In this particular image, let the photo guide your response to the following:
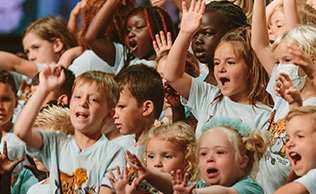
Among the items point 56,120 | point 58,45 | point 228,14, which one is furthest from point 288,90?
point 58,45

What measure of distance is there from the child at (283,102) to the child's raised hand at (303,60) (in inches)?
3.1

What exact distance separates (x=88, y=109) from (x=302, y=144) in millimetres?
1214

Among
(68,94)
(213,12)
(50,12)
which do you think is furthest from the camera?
(50,12)

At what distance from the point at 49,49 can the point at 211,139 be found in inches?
104

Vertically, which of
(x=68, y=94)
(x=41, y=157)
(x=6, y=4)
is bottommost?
(x=41, y=157)

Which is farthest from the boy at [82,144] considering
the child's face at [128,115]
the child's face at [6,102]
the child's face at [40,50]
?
the child's face at [40,50]

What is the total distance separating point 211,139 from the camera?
222 cm

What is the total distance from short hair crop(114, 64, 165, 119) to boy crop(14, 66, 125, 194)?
25cm

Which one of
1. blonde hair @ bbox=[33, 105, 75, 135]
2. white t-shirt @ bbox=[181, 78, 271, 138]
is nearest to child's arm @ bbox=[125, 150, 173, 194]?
white t-shirt @ bbox=[181, 78, 271, 138]

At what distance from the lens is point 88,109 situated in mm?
2729

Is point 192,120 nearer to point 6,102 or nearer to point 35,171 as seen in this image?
point 35,171

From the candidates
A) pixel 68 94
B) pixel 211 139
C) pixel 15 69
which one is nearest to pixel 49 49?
pixel 15 69

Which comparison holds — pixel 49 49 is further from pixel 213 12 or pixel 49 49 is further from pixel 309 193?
pixel 309 193

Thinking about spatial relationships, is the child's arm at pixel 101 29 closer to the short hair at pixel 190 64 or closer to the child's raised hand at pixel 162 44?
the child's raised hand at pixel 162 44
